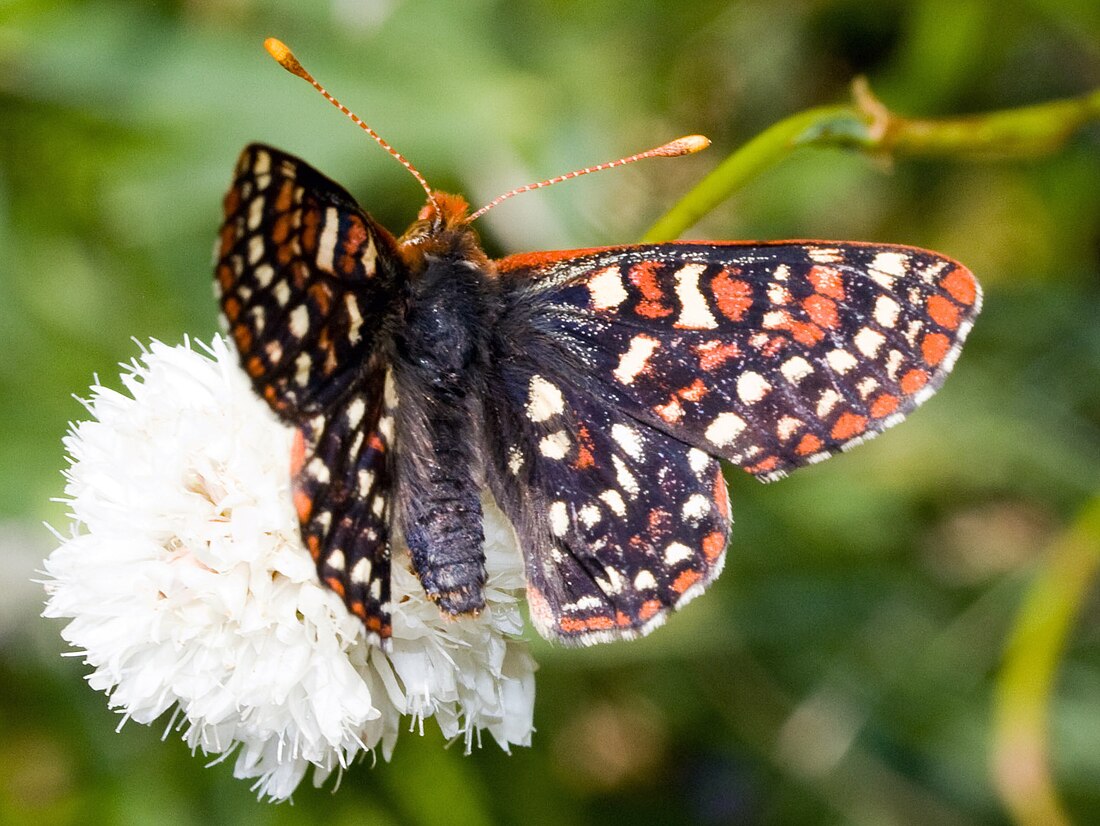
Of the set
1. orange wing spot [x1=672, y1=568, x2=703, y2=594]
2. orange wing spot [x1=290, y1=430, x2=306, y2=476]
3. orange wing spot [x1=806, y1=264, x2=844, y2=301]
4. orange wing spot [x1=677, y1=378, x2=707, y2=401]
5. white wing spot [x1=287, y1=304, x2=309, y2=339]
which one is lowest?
orange wing spot [x1=672, y1=568, x2=703, y2=594]

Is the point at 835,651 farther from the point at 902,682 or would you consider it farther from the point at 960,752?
the point at 960,752

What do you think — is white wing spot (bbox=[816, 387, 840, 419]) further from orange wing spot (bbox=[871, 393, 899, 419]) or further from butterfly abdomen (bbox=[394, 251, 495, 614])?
butterfly abdomen (bbox=[394, 251, 495, 614])

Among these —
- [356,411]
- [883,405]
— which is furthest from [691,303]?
[356,411]

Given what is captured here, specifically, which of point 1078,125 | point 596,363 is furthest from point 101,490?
point 1078,125

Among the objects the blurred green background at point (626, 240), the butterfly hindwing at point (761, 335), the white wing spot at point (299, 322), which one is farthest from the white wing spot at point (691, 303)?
the blurred green background at point (626, 240)

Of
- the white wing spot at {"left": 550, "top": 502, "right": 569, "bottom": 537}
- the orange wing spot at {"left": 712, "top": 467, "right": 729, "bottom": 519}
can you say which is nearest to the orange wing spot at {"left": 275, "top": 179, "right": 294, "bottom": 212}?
the white wing spot at {"left": 550, "top": 502, "right": 569, "bottom": 537}
